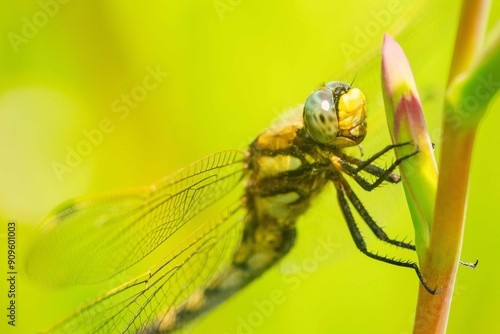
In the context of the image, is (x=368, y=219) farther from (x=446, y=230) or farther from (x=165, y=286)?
(x=446, y=230)

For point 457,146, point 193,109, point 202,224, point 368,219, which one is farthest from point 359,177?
point 457,146

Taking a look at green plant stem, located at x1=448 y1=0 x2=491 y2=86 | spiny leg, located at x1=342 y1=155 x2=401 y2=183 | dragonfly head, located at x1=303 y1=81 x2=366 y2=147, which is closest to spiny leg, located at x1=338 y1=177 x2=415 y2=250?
spiny leg, located at x1=342 y1=155 x2=401 y2=183

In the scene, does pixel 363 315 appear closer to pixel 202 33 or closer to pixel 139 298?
pixel 139 298

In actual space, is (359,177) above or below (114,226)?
below

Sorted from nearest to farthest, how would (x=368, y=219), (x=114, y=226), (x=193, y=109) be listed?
(x=368, y=219)
(x=114, y=226)
(x=193, y=109)

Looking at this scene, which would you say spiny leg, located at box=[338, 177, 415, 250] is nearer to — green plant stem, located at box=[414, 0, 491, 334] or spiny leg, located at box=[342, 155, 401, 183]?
spiny leg, located at box=[342, 155, 401, 183]

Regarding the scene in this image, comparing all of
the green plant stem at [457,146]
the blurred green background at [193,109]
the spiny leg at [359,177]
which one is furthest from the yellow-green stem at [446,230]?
the blurred green background at [193,109]

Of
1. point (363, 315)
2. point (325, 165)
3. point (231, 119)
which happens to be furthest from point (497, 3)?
point (363, 315)
